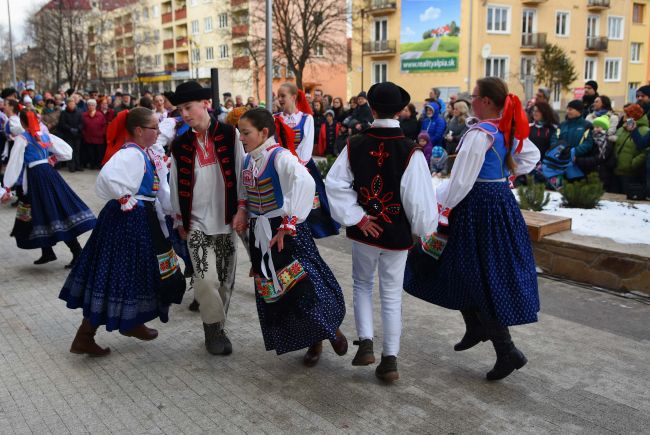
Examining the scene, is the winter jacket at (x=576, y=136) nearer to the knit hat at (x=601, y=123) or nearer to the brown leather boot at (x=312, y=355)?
the knit hat at (x=601, y=123)

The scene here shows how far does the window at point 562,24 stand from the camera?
138ft

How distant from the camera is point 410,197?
146 inches

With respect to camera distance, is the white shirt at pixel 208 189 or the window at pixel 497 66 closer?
the white shirt at pixel 208 189

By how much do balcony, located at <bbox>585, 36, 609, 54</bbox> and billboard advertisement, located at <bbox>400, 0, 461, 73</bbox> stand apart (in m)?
11.2

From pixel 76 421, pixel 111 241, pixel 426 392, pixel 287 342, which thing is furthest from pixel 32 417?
pixel 426 392

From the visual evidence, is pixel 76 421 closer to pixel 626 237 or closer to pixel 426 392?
pixel 426 392

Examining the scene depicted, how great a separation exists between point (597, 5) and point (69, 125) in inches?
1523

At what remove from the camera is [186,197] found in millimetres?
4230

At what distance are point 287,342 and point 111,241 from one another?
55.9 inches

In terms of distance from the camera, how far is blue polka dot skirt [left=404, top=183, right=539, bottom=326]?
149 inches

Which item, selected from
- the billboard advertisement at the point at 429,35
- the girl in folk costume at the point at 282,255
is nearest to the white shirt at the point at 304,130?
the girl in folk costume at the point at 282,255

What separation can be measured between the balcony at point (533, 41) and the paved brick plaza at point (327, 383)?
37842mm

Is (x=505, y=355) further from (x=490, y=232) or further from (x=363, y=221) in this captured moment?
(x=363, y=221)

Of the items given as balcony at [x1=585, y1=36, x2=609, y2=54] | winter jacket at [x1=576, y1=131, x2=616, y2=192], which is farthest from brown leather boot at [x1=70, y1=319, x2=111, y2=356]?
balcony at [x1=585, y1=36, x2=609, y2=54]
